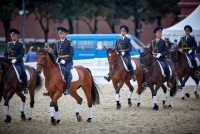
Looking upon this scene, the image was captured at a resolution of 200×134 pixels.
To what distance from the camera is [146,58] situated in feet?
54.7

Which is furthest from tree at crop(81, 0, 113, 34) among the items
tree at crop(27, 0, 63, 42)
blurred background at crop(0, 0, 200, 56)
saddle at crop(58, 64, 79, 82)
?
saddle at crop(58, 64, 79, 82)

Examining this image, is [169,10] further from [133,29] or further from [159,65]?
[159,65]

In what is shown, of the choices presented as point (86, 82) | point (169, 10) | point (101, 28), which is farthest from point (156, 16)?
point (86, 82)

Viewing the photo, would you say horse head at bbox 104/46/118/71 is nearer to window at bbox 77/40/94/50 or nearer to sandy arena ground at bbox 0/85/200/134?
sandy arena ground at bbox 0/85/200/134

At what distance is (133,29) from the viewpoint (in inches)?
2611

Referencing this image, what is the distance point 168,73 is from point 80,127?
16.9 ft

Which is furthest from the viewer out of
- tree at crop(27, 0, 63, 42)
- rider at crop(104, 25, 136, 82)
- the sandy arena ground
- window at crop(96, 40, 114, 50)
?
tree at crop(27, 0, 63, 42)

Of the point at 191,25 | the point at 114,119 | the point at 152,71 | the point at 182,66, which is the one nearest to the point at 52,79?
the point at 114,119

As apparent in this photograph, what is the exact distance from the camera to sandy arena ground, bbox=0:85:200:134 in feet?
41.9

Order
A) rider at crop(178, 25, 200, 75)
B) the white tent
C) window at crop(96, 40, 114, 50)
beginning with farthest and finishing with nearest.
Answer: window at crop(96, 40, 114, 50), the white tent, rider at crop(178, 25, 200, 75)

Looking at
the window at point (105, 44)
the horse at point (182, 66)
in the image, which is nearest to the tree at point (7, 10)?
the window at point (105, 44)

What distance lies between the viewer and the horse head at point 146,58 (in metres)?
16.6

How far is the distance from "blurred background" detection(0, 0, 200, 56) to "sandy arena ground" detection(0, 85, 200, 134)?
25175 mm

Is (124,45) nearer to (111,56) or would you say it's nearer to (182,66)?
(111,56)
